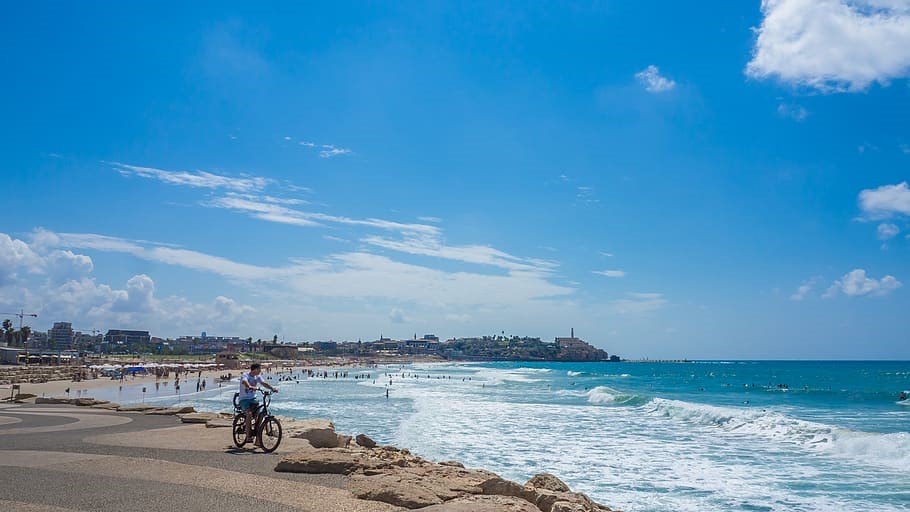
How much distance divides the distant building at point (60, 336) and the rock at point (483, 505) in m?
179

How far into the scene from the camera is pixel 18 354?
7625cm

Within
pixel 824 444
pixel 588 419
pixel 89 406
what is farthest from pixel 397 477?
pixel 588 419

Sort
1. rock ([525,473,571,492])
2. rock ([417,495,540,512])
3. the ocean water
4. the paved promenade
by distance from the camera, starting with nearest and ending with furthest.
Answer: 1. rock ([417,495,540,512])
2. the paved promenade
3. rock ([525,473,571,492])
4. the ocean water

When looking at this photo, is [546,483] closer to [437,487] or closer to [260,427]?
[437,487]

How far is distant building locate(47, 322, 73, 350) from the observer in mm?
157750

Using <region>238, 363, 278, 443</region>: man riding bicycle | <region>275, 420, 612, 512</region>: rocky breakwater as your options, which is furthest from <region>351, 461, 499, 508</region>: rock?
<region>238, 363, 278, 443</region>: man riding bicycle

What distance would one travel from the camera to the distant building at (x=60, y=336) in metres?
158

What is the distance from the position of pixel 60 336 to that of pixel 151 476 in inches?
8043

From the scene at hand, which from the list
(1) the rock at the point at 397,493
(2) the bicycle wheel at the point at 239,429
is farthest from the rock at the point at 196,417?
(1) the rock at the point at 397,493

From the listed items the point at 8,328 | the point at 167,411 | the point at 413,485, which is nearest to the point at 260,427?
the point at 413,485

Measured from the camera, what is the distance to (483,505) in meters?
6.65

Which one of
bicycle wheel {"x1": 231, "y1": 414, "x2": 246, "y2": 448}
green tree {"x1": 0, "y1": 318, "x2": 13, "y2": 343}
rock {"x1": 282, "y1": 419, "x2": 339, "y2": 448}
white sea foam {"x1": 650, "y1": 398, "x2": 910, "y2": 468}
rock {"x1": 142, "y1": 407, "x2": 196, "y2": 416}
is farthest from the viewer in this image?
green tree {"x1": 0, "y1": 318, "x2": 13, "y2": 343}

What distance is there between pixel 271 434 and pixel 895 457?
61.0 ft

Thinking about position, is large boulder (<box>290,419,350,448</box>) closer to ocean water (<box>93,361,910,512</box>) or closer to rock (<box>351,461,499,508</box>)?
rock (<box>351,461,499,508</box>)
